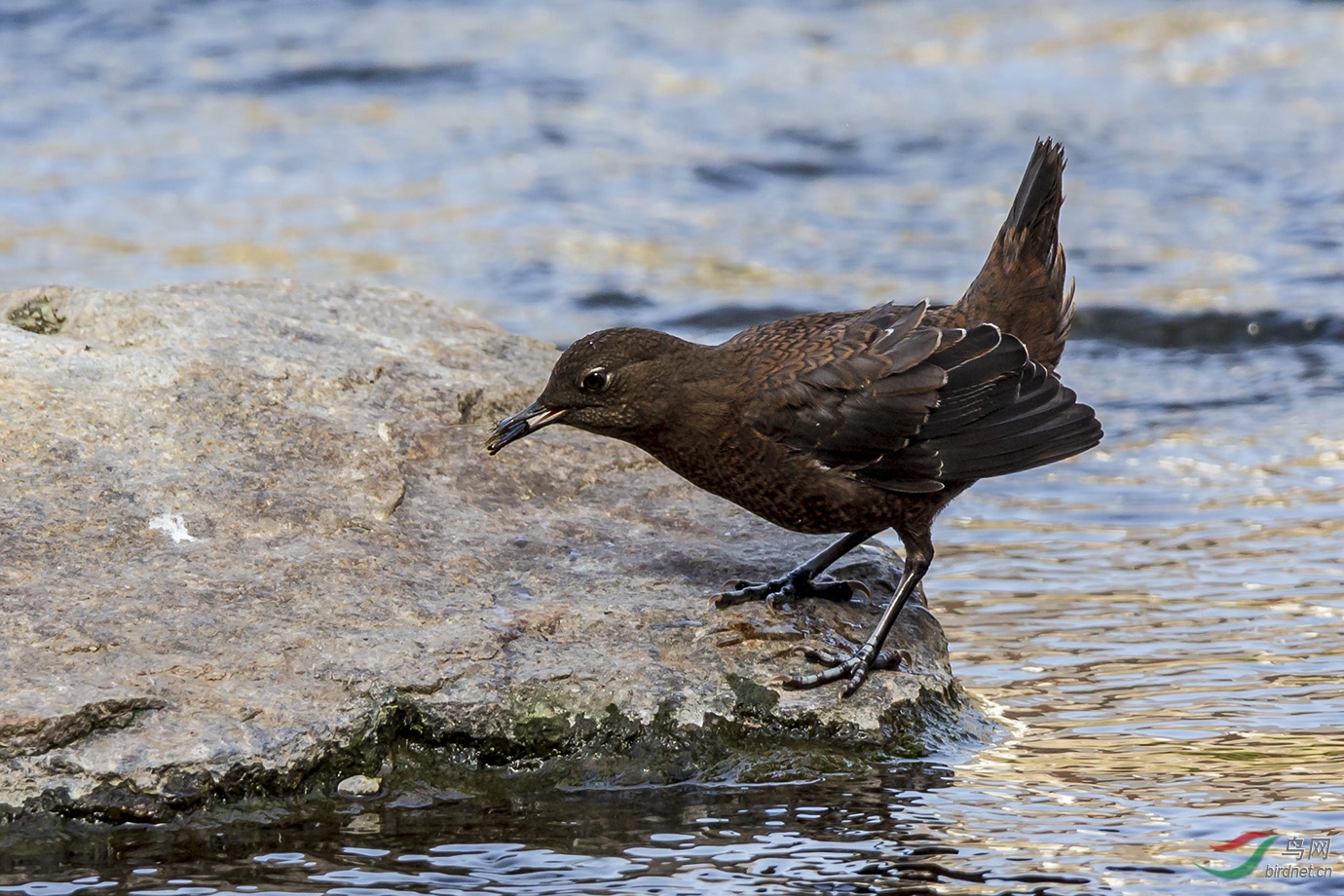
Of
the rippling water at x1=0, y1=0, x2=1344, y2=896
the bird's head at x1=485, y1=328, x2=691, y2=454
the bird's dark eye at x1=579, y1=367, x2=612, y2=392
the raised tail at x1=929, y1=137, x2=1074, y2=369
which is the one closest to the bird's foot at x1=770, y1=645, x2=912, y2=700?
the rippling water at x1=0, y1=0, x2=1344, y2=896

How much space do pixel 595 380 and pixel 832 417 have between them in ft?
2.27

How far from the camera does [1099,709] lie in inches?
192

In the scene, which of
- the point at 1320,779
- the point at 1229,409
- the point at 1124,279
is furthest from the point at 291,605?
the point at 1124,279

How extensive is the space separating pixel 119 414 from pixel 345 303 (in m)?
1.49


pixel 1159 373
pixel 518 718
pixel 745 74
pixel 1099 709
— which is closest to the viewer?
pixel 518 718

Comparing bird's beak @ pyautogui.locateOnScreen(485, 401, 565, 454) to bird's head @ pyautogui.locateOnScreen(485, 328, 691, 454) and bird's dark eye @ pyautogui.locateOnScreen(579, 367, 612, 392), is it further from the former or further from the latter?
bird's dark eye @ pyautogui.locateOnScreen(579, 367, 612, 392)

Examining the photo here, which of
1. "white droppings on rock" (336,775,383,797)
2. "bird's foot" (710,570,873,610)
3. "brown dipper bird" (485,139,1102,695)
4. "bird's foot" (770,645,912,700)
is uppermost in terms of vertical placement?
"brown dipper bird" (485,139,1102,695)

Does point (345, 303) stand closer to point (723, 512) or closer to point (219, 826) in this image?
point (723, 512)

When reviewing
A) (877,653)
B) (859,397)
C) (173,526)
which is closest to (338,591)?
(173,526)

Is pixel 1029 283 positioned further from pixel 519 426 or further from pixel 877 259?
pixel 877 259

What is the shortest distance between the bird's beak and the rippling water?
3.79ft

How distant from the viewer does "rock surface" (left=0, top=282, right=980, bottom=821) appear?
12.9 feet

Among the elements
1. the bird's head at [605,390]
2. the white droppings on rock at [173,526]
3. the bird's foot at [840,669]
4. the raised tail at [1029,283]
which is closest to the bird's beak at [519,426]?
the bird's head at [605,390]

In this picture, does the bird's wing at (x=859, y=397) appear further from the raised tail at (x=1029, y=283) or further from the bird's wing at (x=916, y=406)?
the raised tail at (x=1029, y=283)
